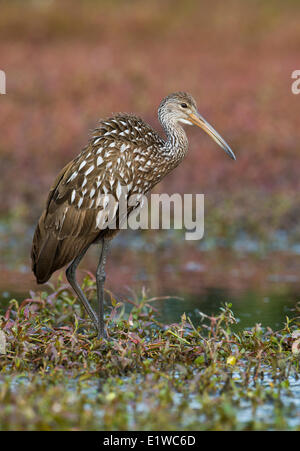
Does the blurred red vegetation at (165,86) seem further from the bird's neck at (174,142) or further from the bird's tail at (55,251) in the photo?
the bird's tail at (55,251)

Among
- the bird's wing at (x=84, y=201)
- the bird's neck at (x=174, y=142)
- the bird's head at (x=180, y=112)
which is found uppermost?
the bird's head at (x=180, y=112)

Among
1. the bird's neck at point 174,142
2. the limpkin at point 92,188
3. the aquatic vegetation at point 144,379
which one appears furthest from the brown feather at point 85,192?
the aquatic vegetation at point 144,379

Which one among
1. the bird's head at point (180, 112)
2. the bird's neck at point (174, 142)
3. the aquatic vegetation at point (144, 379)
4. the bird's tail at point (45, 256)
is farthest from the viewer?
the bird's head at point (180, 112)

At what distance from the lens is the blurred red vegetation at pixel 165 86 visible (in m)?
15.0

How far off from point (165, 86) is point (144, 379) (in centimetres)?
1402

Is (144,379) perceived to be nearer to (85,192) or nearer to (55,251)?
(55,251)

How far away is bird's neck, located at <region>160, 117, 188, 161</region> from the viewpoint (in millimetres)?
7211

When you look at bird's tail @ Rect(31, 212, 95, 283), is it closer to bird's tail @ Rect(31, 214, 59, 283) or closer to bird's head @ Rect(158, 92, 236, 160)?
bird's tail @ Rect(31, 214, 59, 283)

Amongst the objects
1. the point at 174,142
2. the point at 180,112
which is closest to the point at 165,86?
the point at 180,112

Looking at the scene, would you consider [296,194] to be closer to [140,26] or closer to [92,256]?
[92,256]

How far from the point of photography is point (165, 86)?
755 inches

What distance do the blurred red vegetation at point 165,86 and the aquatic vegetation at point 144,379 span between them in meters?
6.63
